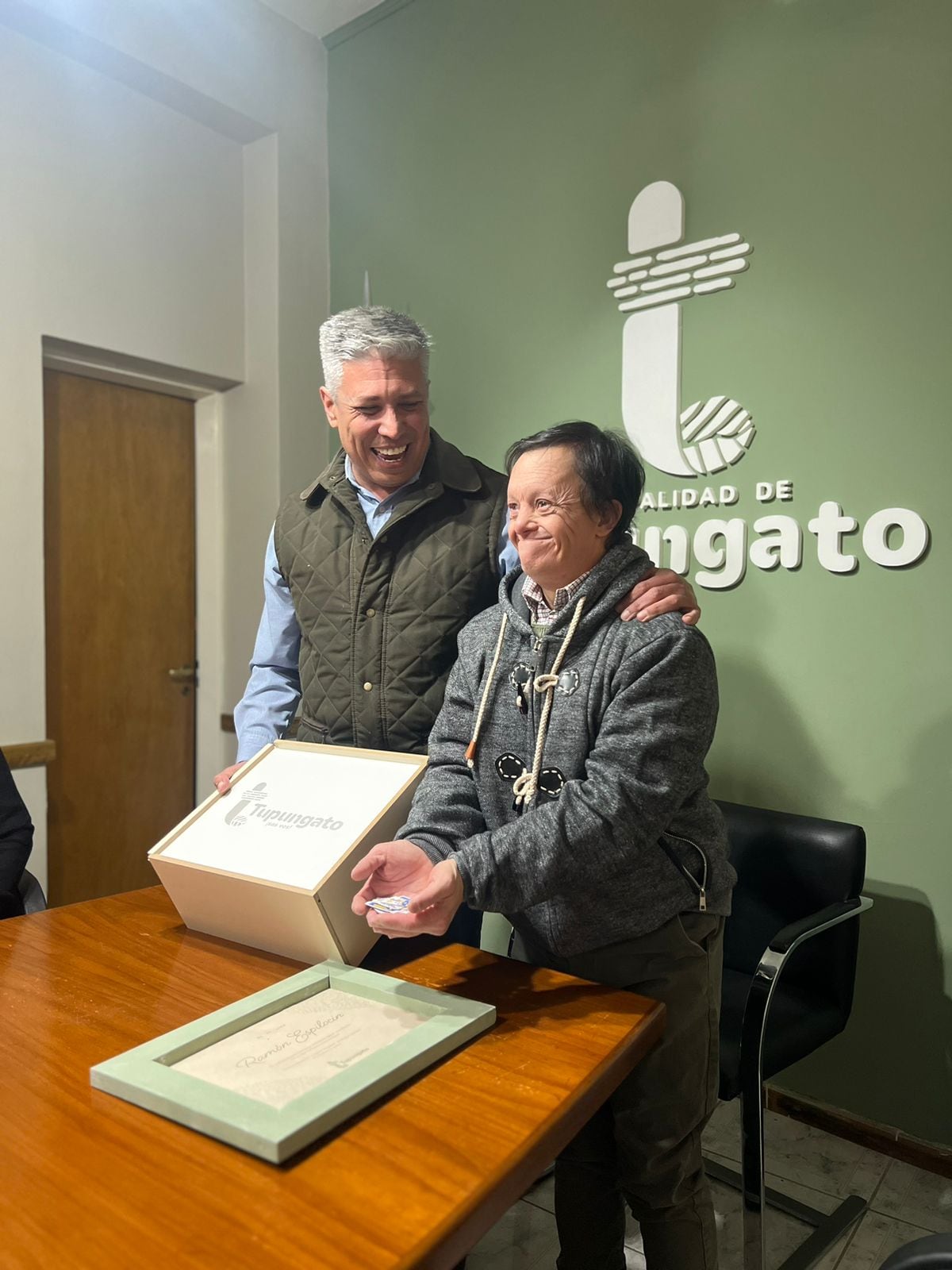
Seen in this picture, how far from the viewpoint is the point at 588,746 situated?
120 centimetres

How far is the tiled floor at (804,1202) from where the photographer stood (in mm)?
1866

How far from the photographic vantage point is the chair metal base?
6.02 ft

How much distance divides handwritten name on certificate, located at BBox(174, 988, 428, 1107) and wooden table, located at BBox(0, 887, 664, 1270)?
0.06 m

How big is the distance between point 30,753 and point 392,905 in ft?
7.48

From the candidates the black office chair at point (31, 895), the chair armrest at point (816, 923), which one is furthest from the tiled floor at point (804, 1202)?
the black office chair at point (31, 895)

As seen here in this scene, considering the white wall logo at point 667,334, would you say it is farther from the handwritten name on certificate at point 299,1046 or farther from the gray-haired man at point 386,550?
the handwritten name on certificate at point 299,1046

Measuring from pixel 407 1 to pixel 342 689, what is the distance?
282 centimetres

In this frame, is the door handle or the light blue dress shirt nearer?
the light blue dress shirt

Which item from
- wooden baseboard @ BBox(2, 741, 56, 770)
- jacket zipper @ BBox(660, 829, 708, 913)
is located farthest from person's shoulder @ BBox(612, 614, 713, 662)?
wooden baseboard @ BBox(2, 741, 56, 770)

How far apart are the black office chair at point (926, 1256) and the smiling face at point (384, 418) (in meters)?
1.30

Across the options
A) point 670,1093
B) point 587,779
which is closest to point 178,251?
point 587,779

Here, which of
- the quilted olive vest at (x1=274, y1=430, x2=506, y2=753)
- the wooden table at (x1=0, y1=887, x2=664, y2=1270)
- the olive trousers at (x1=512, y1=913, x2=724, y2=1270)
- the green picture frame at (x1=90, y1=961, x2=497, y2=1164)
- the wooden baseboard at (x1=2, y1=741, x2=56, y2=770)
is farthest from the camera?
the wooden baseboard at (x1=2, y1=741, x2=56, y2=770)

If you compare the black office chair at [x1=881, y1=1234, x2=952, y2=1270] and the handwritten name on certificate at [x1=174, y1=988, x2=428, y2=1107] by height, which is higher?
the handwritten name on certificate at [x1=174, y1=988, x2=428, y2=1107]

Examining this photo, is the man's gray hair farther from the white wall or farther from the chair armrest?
the white wall
